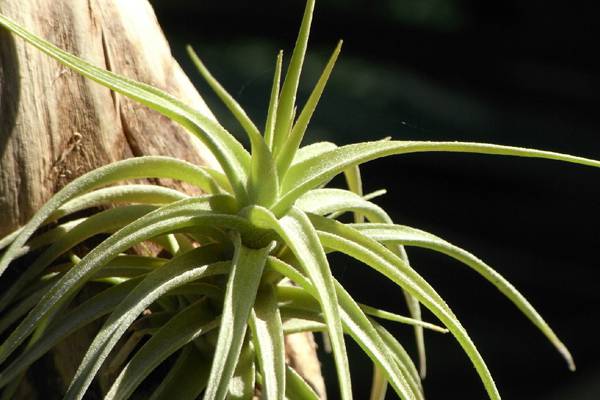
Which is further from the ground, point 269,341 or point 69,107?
point 69,107

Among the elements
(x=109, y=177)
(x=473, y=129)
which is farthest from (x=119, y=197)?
(x=473, y=129)

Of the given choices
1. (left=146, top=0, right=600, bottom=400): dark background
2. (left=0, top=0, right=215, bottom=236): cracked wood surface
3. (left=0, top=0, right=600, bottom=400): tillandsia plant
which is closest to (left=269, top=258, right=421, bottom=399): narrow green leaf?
(left=0, top=0, right=600, bottom=400): tillandsia plant

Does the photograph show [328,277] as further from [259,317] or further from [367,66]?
[367,66]

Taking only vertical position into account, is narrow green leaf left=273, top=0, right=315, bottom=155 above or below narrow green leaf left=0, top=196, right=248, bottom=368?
above

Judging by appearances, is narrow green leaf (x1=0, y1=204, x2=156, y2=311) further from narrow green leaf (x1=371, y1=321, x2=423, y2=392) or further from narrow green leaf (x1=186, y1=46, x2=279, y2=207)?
narrow green leaf (x1=371, y1=321, x2=423, y2=392)

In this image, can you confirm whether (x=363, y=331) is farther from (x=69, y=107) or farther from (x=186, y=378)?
(x=69, y=107)

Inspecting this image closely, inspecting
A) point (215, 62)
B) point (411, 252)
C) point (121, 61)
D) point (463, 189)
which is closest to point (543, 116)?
point (463, 189)
